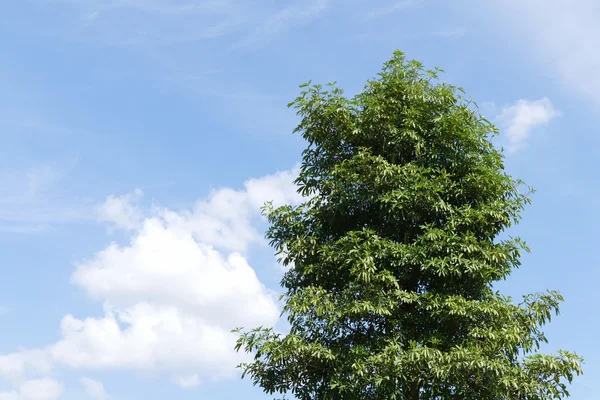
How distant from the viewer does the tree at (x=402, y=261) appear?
14508 millimetres

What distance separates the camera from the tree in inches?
571

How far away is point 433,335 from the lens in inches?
581

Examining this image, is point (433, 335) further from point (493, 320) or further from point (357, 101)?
point (357, 101)

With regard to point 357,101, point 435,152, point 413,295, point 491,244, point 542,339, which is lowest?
point 542,339

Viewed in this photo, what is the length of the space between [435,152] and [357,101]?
257cm

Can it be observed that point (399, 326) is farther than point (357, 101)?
No

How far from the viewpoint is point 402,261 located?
591 inches

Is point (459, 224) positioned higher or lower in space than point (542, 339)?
higher

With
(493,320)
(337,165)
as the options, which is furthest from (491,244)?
(337,165)

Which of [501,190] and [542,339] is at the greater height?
[501,190]

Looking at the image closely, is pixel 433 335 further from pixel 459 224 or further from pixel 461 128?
pixel 461 128

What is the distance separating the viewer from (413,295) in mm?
14805

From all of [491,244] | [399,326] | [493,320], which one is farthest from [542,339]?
[399,326]

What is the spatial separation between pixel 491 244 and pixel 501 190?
180 centimetres
